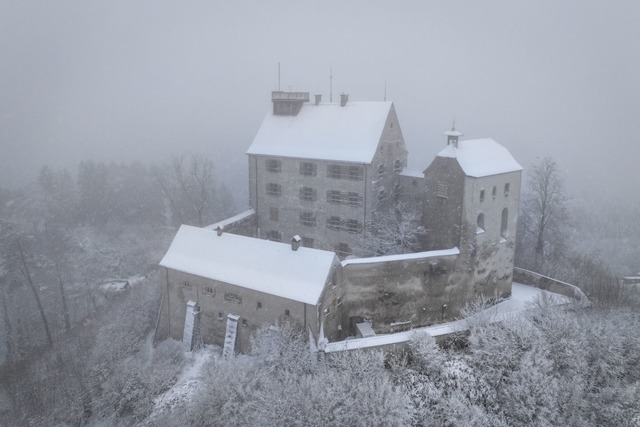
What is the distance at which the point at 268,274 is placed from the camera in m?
27.8

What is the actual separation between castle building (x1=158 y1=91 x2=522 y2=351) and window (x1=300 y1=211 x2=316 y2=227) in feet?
0.44

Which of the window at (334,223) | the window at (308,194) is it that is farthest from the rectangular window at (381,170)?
the window at (308,194)

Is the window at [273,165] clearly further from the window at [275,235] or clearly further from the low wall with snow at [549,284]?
the low wall with snow at [549,284]

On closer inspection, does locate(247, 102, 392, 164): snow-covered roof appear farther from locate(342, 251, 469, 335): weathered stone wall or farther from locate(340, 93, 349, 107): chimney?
locate(342, 251, 469, 335): weathered stone wall

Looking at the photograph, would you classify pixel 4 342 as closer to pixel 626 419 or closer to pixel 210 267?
pixel 210 267

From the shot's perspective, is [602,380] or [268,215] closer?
[602,380]

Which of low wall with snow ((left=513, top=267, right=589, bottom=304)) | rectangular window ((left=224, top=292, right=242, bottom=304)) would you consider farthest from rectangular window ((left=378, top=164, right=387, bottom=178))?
rectangular window ((left=224, top=292, right=242, bottom=304))

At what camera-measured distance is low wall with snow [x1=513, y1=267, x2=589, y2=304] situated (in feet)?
114

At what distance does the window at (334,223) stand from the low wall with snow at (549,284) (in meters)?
15.2

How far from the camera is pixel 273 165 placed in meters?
40.4

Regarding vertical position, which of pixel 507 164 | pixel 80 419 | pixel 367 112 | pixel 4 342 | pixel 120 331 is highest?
pixel 367 112

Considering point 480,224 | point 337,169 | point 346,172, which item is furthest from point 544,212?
point 337,169

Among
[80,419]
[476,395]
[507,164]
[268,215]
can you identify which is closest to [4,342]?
[80,419]

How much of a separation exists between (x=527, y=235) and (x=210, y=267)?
33869mm
